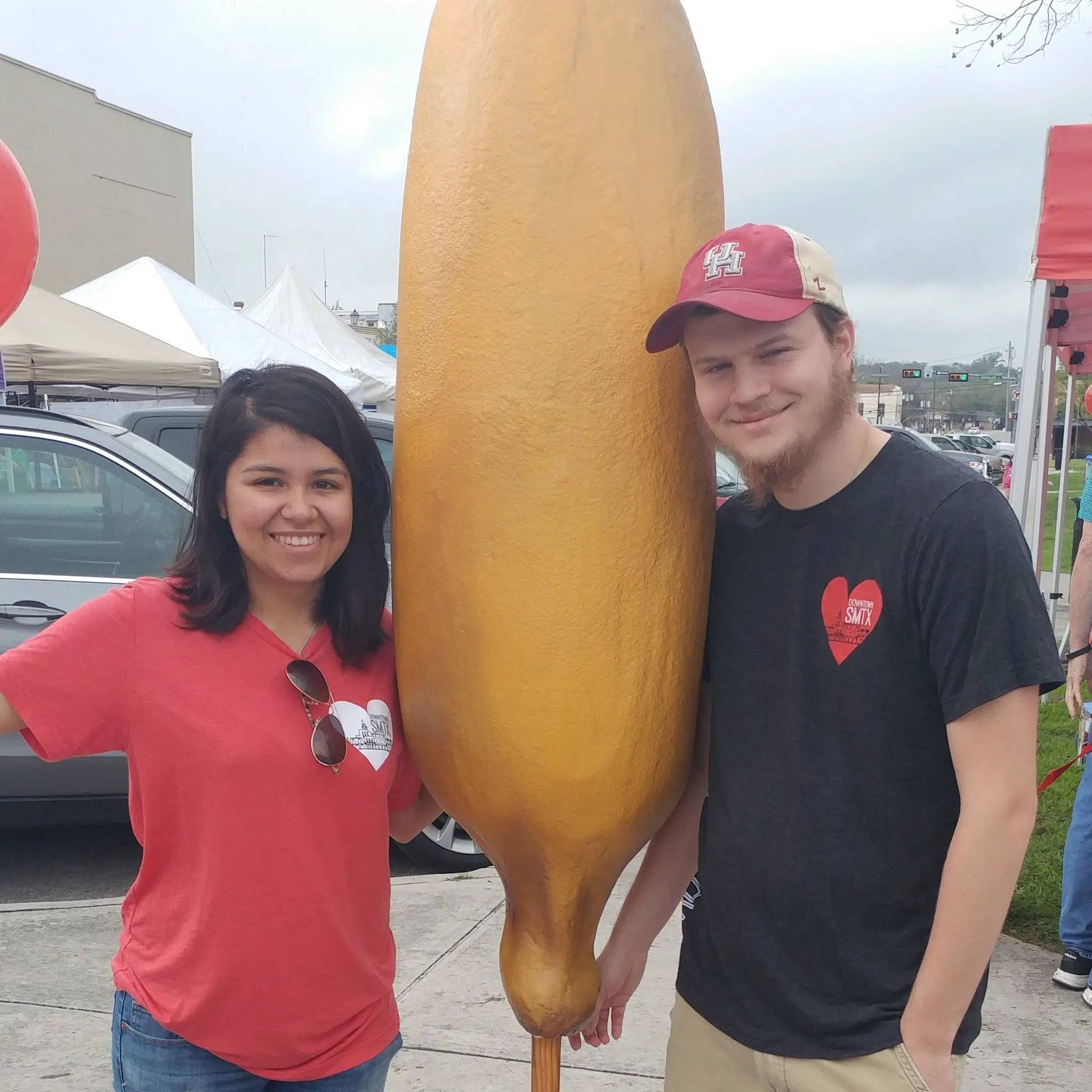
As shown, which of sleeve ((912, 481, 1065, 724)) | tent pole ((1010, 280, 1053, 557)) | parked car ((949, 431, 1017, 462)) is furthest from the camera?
parked car ((949, 431, 1017, 462))

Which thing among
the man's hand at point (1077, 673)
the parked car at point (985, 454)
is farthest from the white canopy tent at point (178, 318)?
the parked car at point (985, 454)

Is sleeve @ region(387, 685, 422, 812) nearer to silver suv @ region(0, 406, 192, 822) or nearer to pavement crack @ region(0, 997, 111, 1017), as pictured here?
pavement crack @ region(0, 997, 111, 1017)

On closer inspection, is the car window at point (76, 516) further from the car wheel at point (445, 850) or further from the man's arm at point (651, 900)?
the man's arm at point (651, 900)

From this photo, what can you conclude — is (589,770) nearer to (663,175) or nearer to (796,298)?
(796,298)

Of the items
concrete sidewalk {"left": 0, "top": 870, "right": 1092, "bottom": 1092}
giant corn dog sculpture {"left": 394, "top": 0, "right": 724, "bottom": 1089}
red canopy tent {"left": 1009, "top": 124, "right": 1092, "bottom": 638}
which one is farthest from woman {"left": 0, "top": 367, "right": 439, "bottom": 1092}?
red canopy tent {"left": 1009, "top": 124, "right": 1092, "bottom": 638}

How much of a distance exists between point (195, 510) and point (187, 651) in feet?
0.76

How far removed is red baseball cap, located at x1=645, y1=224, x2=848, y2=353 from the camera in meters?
1.31

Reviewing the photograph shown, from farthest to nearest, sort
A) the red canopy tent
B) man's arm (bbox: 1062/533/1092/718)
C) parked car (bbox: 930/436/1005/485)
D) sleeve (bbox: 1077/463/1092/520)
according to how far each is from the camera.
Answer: parked car (bbox: 930/436/1005/485), the red canopy tent, sleeve (bbox: 1077/463/1092/520), man's arm (bbox: 1062/533/1092/718)

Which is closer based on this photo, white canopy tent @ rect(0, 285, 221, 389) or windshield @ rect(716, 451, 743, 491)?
windshield @ rect(716, 451, 743, 491)

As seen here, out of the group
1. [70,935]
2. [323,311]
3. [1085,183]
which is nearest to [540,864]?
[70,935]

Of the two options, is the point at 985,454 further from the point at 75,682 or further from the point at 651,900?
the point at 75,682

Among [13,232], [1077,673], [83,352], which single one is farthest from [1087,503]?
[83,352]

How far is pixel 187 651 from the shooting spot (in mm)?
1519

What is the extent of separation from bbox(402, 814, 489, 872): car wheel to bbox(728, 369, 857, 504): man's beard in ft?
10.1
